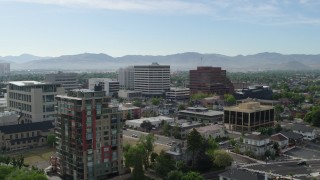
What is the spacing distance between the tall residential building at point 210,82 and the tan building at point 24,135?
66.2 meters

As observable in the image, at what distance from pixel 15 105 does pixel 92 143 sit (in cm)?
3119

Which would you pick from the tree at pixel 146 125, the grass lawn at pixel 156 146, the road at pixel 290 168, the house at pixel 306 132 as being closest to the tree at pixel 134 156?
the grass lawn at pixel 156 146

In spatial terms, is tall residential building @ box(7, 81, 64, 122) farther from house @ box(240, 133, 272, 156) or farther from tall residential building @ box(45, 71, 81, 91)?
tall residential building @ box(45, 71, 81, 91)

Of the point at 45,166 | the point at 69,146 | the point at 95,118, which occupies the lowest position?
the point at 45,166

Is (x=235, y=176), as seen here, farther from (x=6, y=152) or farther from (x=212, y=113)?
(x=212, y=113)

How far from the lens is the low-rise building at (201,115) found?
228 ft

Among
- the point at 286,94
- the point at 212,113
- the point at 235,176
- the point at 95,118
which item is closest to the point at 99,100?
the point at 95,118

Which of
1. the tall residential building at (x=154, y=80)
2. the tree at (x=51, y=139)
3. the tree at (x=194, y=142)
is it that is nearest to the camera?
the tree at (x=194, y=142)

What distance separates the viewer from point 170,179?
3406cm

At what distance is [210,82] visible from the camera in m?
113

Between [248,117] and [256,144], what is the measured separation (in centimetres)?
1390

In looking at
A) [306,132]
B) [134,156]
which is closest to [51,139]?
[134,156]

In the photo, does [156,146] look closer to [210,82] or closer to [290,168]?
[290,168]

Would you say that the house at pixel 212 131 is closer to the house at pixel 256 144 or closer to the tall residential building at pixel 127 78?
the house at pixel 256 144
